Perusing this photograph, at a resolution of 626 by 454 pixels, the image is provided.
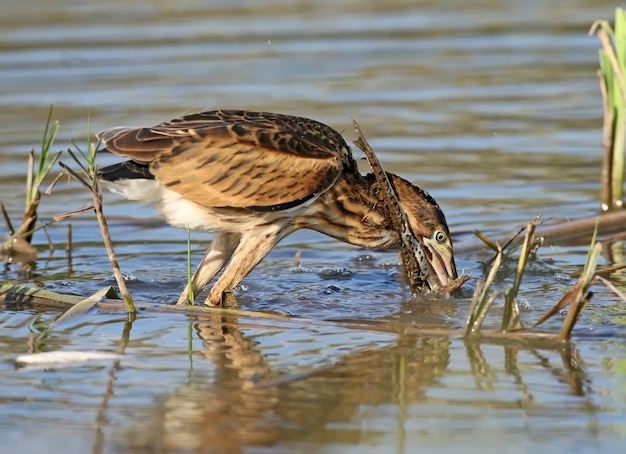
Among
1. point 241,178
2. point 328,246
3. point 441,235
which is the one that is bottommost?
point 328,246

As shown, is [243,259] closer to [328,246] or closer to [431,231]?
[431,231]

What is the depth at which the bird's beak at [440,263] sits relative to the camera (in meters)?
7.27

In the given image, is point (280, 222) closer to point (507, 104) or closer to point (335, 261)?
point (335, 261)

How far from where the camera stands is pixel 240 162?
6922mm

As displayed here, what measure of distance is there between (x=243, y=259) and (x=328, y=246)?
1.67 m

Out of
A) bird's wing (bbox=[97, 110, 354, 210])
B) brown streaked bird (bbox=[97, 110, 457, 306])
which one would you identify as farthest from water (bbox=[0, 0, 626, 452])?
bird's wing (bbox=[97, 110, 354, 210])

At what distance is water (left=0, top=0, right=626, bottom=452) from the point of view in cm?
478

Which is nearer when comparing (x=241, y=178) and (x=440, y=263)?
(x=241, y=178)

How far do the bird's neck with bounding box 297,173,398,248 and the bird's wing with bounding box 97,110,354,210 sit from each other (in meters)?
0.18

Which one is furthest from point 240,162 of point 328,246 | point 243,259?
point 328,246

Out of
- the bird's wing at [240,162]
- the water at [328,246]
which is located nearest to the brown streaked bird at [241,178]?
the bird's wing at [240,162]

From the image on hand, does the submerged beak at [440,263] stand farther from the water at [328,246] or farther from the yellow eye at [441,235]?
the water at [328,246]

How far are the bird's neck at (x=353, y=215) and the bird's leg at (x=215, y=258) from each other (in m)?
0.44

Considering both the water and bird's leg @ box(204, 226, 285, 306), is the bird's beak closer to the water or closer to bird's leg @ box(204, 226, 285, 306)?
the water
